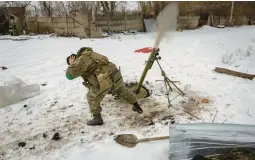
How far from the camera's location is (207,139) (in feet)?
9.70

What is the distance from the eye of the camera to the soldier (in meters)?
3.98

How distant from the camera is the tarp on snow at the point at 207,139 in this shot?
2930 mm

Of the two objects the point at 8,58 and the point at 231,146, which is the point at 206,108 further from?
the point at 8,58

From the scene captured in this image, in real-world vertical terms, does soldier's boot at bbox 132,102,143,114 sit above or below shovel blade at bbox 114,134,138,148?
above

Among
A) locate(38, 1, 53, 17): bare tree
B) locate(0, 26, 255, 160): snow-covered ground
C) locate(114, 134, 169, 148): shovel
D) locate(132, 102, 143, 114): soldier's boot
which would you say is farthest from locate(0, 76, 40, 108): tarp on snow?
locate(38, 1, 53, 17): bare tree

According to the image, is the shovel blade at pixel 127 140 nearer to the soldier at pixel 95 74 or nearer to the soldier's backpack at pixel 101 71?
the soldier at pixel 95 74

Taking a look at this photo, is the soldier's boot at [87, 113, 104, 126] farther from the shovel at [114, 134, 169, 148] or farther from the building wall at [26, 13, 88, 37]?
the building wall at [26, 13, 88, 37]

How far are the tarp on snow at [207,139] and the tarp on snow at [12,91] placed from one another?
3.48 meters

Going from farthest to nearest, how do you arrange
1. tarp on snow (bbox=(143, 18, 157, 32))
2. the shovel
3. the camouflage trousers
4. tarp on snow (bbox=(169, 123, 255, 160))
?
tarp on snow (bbox=(143, 18, 157, 32)) → the camouflage trousers → the shovel → tarp on snow (bbox=(169, 123, 255, 160))

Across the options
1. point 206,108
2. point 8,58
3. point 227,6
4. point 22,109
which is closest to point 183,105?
point 206,108

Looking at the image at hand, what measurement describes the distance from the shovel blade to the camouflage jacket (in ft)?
2.88

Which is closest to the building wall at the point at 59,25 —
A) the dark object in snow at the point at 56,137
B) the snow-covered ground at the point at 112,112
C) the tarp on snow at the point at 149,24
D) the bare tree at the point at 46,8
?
the tarp on snow at the point at 149,24

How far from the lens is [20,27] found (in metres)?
20.5

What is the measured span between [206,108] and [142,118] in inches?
47.0
